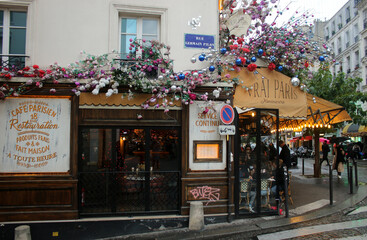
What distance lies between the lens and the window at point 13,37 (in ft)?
21.0

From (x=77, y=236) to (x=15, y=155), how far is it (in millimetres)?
2384

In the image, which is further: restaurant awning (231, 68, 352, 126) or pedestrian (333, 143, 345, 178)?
A: pedestrian (333, 143, 345, 178)

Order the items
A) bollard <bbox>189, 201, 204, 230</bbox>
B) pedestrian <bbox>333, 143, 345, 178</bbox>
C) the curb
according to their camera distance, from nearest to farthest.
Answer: the curb, bollard <bbox>189, 201, 204, 230</bbox>, pedestrian <bbox>333, 143, 345, 178</bbox>

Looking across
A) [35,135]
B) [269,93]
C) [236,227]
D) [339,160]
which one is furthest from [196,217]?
[339,160]

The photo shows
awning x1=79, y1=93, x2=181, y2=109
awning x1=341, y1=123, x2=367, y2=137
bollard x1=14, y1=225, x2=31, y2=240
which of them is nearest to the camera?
bollard x1=14, y1=225, x2=31, y2=240

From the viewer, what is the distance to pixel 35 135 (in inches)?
246

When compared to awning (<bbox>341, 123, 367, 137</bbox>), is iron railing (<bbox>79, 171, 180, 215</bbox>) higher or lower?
lower

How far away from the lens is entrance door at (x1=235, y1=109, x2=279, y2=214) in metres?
6.93

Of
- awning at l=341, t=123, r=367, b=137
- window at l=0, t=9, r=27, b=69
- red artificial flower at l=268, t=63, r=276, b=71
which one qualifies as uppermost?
window at l=0, t=9, r=27, b=69

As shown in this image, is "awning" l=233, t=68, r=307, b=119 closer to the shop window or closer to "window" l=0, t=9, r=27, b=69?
the shop window

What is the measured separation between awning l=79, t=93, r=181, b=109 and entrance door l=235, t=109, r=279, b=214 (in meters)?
2.71

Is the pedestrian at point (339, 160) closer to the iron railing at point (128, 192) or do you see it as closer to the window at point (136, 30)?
the iron railing at point (128, 192)

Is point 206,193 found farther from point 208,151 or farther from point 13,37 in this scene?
point 13,37

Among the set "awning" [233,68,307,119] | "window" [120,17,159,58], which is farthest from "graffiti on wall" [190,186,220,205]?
"window" [120,17,159,58]
